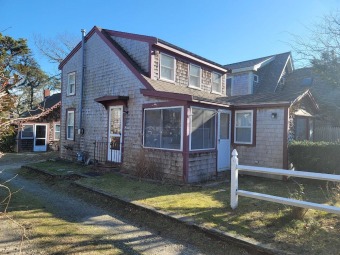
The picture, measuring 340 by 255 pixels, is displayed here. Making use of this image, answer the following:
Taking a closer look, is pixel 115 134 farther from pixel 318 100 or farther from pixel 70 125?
pixel 318 100

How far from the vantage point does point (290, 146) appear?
34.9ft

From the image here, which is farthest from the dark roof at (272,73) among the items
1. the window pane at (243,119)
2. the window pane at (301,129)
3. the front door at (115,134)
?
the front door at (115,134)

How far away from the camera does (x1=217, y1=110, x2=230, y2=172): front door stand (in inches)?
443

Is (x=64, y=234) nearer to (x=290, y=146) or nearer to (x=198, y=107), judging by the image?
(x=198, y=107)

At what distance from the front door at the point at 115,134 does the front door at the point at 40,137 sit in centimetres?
1358

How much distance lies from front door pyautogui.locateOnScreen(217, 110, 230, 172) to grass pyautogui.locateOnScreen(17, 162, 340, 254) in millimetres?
1657

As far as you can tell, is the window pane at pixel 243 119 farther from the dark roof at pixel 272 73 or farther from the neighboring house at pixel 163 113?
the dark roof at pixel 272 73

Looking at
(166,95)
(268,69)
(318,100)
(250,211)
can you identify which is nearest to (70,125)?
(166,95)

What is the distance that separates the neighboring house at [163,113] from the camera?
387 inches

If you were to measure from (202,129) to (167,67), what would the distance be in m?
3.96

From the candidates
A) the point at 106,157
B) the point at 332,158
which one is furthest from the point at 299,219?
the point at 106,157

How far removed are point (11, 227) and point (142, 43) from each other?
9053mm

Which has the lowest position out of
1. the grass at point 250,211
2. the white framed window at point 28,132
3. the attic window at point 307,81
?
the grass at point 250,211

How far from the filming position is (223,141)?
11609 mm
